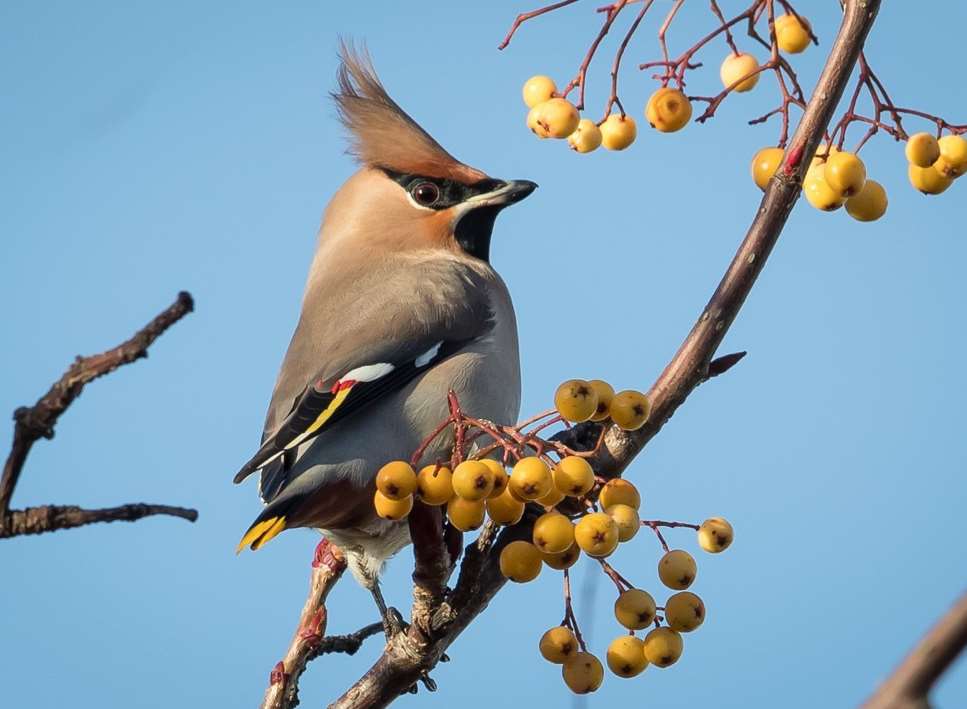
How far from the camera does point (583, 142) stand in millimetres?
2766

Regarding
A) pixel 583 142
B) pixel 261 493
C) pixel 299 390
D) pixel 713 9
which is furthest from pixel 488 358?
pixel 713 9

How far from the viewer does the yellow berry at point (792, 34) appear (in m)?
2.61

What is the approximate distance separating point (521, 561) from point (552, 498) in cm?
14

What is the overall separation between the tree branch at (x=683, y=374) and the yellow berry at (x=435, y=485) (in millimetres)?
233

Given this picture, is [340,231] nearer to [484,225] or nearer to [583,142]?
[484,225]

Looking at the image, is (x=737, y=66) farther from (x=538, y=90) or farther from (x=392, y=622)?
(x=392, y=622)

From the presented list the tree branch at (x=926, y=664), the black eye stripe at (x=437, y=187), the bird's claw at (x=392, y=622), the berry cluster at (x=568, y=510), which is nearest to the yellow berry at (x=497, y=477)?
the berry cluster at (x=568, y=510)

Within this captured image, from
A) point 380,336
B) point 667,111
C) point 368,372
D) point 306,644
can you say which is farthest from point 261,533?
point 667,111

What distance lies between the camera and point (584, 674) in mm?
2332

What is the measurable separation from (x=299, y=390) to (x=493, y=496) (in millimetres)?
1533

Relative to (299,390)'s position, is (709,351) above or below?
below

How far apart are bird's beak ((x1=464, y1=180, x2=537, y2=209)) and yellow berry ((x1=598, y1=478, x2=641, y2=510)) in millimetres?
2319

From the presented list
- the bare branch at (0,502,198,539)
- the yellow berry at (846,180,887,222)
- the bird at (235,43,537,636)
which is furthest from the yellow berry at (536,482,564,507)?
the bare branch at (0,502,198,539)

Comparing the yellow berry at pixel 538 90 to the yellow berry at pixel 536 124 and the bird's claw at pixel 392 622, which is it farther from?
the bird's claw at pixel 392 622
